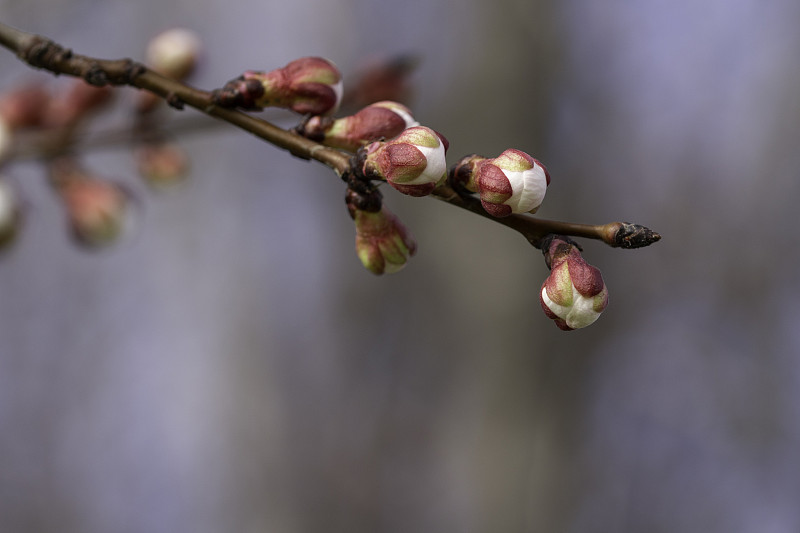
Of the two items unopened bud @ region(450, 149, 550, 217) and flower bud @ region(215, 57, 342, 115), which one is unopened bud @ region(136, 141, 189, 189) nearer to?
flower bud @ region(215, 57, 342, 115)

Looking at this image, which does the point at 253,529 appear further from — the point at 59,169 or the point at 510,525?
the point at 59,169

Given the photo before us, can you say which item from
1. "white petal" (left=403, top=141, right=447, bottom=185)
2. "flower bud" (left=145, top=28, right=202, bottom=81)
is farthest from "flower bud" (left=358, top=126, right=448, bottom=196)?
"flower bud" (left=145, top=28, right=202, bottom=81)

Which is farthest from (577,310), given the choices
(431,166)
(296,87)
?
(296,87)

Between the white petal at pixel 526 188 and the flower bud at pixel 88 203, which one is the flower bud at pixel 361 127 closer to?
the white petal at pixel 526 188

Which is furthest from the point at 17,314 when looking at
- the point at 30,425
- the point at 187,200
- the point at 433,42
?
the point at 433,42

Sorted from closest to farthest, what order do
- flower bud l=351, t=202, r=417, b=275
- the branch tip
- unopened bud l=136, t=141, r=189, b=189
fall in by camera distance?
the branch tip, flower bud l=351, t=202, r=417, b=275, unopened bud l=136, t=141, r=189, b=189

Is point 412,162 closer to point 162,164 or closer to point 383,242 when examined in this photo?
point 383,242
